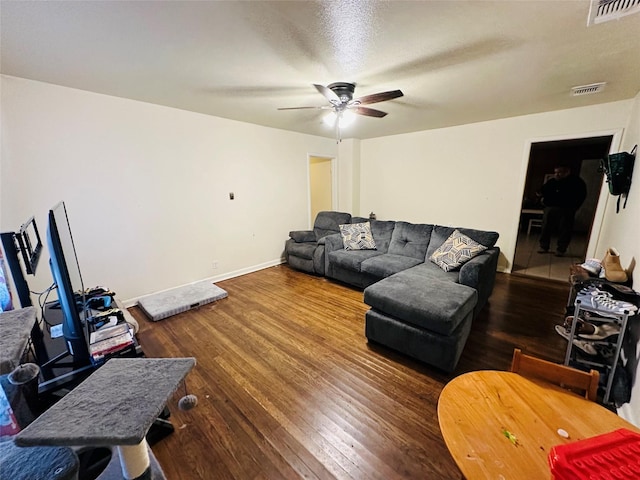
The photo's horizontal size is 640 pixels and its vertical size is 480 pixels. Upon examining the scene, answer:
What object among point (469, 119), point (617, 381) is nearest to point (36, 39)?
point (617, 381)

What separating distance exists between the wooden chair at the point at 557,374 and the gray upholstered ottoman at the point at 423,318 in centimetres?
73

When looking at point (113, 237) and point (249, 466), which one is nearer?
point (249, 466)

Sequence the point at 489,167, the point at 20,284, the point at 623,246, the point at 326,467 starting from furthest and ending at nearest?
the point at 489,167 < the point at 623,246 < the point at 20,284 < the point at 326,467

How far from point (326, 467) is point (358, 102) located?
2.79 metres

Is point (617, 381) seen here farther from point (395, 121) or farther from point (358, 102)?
point (395, 121)

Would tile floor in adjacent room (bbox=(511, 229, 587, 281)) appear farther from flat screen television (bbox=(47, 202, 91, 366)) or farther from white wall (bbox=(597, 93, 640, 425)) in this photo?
flat screen television (bbox=(47, 202, 91, 366))

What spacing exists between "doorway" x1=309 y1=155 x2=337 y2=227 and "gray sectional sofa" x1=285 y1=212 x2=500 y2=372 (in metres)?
2.35

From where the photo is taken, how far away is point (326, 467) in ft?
4.41

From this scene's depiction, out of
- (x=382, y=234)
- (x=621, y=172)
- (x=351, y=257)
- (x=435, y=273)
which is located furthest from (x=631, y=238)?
(x=351, y=257)

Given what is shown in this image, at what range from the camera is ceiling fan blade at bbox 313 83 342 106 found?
2.15 meters

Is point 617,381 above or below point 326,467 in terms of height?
above

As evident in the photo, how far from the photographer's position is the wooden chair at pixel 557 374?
1.00 meters

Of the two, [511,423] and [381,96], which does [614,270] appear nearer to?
[511,423]

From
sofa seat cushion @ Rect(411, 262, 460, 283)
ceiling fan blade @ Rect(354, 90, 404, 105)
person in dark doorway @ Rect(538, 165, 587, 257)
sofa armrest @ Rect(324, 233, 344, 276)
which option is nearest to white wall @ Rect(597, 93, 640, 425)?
sofa seat cushion @ Rect(411, 262, 460, 283)
